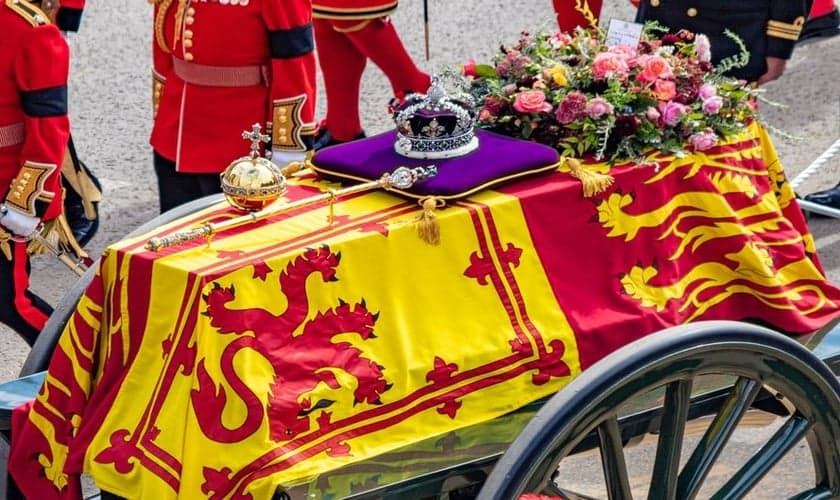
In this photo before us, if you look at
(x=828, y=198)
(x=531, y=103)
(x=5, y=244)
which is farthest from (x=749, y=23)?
(x=5, y=244)

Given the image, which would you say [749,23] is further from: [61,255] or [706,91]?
[61,255]

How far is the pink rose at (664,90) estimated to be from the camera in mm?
3553

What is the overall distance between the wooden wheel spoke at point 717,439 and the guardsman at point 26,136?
6.92ft

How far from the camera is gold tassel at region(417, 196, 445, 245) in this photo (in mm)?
3107

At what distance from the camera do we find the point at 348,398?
2963 mm

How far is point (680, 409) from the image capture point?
2.99m

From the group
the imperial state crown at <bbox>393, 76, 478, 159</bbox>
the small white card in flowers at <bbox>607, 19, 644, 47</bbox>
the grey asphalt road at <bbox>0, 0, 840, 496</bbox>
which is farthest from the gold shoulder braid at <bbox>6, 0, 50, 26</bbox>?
the small white card in flowers at <bbox>607, 19, 644, 47</bbox>

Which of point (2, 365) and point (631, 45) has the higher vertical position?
point (631, 45)

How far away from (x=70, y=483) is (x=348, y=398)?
1.84ft

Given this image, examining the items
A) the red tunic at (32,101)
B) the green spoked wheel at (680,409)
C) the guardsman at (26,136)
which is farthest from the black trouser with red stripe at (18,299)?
the green spoked wheel at (680,409)

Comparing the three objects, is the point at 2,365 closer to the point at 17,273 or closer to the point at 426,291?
the point at 17,273

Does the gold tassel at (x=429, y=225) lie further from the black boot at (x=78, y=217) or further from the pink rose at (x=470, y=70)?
the black boot at (x=78, y=217)

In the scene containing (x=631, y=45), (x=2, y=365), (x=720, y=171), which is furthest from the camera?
(x=2, y=365)

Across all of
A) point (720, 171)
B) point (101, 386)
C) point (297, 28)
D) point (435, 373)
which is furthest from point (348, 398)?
point (297, 28)
